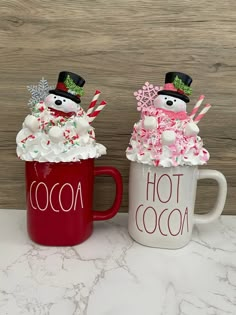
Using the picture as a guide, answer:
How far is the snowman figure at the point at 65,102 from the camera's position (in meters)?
0.79

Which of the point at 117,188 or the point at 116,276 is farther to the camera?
→ the point at 117,188

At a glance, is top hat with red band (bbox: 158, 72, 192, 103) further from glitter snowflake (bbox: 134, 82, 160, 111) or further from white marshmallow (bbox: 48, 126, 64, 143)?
white marshmallow (bbox: 48, 126, 64, 143)

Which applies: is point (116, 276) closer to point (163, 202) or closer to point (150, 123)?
point (163, 202)

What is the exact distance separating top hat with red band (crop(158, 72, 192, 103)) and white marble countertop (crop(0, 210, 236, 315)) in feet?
1.09

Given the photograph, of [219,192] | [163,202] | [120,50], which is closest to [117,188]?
[163,202]

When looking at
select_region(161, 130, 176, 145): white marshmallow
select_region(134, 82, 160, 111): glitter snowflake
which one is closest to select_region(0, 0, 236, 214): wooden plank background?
select_region(134, 82, 160, 111): glitter snowflake

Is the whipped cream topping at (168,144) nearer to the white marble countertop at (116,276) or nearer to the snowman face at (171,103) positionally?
the snowman face at (171,103)

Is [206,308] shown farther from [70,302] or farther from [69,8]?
[69,8]

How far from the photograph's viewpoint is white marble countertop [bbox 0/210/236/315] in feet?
2.16

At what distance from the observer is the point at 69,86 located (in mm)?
800

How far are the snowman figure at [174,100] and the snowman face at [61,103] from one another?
152mm

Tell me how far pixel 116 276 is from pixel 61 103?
1.16 ft

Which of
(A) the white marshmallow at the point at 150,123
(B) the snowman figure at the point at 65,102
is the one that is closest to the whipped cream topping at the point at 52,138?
(B) the snowman figure at the point at 65,102

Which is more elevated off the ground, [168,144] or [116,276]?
[168,144]
